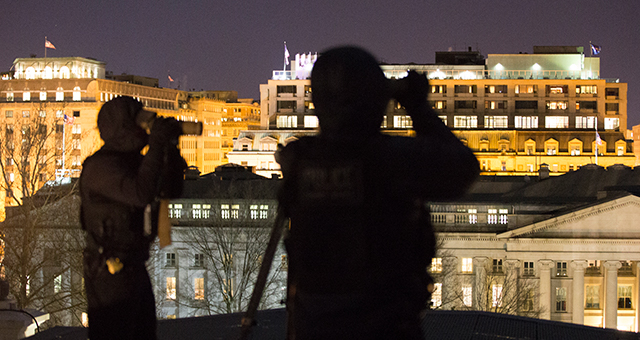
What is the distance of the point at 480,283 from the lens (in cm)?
5875

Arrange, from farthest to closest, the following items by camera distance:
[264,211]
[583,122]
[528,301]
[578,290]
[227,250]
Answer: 1. [583,122]
2. [578,290]
3. [264,211]
4. [528,301]
5. [227,250]

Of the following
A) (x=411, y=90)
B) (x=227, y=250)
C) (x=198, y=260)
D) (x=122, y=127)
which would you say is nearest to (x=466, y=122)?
(x=198, y=260)

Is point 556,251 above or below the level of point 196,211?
below

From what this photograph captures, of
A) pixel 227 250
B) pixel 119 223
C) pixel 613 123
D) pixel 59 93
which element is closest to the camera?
pixel 119 223

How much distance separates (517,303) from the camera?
166ft

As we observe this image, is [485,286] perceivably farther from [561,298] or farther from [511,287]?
[561,298]

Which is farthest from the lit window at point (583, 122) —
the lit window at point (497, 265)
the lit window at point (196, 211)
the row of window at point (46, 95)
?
the lit window at point (196, 211)

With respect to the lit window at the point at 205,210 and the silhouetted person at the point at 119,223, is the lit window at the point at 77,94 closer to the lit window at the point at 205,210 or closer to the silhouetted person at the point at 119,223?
the lit window at the point at 205,210

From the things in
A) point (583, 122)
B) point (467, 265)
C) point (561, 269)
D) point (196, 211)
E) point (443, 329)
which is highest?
point (583, 122)

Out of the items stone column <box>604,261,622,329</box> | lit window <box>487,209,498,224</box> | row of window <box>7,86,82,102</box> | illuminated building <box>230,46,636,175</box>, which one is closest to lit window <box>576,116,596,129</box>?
illuminated building <box>230,46,636,175</box>

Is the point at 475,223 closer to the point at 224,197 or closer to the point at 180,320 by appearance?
the point at 224,197

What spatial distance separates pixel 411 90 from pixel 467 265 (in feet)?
195

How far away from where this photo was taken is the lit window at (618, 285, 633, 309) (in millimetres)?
64062

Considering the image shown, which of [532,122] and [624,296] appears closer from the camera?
[624,296]
